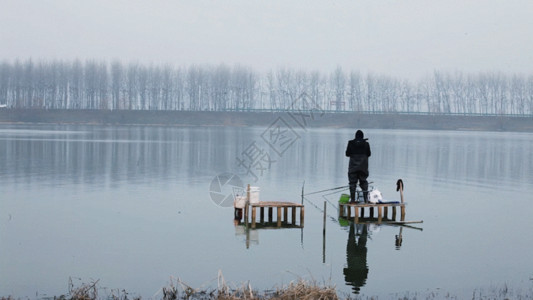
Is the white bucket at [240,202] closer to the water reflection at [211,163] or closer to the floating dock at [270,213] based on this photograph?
the floating dock at [270,213]

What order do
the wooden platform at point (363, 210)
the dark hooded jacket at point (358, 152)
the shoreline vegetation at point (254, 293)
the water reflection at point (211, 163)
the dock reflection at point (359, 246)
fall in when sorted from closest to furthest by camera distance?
the shoreline vegetation at point (254, 293) → the dock reflection at point (359, 246) → the wooden platform at point (363, 210) → the dark hooded jacket at point (358, 152) → the water reflection at point (211, 163)

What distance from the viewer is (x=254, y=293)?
33.4 feet

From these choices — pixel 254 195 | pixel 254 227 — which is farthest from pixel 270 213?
pixel 254 227

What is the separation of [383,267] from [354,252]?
1.29 metres

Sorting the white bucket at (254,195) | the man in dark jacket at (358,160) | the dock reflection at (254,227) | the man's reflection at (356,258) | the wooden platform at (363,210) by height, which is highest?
the man in dark jacket at (358,160)

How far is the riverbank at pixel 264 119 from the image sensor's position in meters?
105

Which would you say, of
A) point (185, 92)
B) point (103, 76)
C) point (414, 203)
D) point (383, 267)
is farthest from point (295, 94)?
point (383, 267)

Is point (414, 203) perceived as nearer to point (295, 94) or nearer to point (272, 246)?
point (272, 246)

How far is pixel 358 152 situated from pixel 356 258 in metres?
4.54

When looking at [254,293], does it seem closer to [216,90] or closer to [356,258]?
[356,258]

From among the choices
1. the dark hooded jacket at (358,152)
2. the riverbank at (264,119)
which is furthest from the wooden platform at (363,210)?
the riverbank at (264,119)

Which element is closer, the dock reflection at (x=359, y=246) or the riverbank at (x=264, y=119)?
the dock reflection at (x=359, y=246)

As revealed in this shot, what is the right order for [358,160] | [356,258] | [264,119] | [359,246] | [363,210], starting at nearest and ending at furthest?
[356,258] → [359,246] → [358,160] → [363,210] → [264,119]

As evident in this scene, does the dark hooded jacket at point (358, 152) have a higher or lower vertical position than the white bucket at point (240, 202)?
higher
